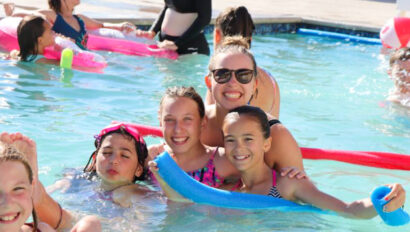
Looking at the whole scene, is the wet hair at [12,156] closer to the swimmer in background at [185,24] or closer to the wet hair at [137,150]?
the wet hair at [137,150]

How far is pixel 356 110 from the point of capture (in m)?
7.44

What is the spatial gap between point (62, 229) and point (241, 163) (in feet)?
3.54

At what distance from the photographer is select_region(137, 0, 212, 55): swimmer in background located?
29.3 ft

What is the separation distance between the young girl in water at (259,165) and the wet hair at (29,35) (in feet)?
14.8

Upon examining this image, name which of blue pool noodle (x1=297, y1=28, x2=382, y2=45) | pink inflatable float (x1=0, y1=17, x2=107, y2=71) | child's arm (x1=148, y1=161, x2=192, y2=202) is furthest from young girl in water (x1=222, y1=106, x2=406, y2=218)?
blue pool noodle (x1=297, y1=28, x2=382, y2=45)

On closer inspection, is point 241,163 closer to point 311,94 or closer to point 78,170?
point 78,170

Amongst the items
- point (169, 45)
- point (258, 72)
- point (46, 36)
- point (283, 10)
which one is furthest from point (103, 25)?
point (283, 10)

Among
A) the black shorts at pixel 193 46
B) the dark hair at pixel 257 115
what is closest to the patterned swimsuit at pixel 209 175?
the dark hair at pixel 257 115

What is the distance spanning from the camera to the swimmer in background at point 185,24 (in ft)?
29.3

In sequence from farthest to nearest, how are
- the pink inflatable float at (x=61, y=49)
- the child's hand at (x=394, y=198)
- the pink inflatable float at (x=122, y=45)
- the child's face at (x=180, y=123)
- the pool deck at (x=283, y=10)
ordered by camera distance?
1. the pool deck at (x=283, y=10)
2. the pink inflatable float at (x=122, y=45)
3. the pink inflatable float at (x=61, y=49)
4. the child's face at (x=180, y=123)
5. the child's hand at (x=394, y=198)

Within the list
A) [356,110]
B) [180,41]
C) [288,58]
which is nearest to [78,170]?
[356,110]

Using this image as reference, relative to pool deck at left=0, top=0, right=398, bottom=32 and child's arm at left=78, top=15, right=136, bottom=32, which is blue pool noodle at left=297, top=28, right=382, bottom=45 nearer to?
pool deck at left=0, top=0, right=398, bottom=32

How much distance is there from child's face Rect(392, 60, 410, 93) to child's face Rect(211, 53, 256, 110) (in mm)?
3477

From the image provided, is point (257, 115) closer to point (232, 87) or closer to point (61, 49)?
point (232, 87)
